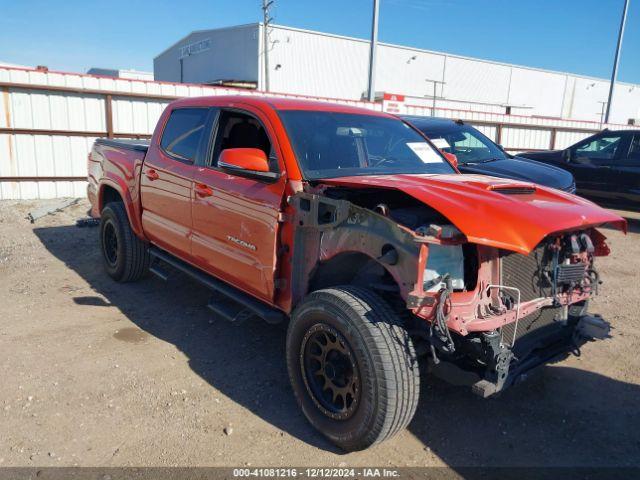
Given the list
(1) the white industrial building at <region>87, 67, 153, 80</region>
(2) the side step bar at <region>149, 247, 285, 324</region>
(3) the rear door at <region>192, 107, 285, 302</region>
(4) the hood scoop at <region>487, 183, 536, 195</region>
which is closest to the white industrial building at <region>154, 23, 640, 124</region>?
(1) the white industrial building at <region>87, 67, 153, 80</region>

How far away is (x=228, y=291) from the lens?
3.96 meters

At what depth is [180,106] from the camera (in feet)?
16.0

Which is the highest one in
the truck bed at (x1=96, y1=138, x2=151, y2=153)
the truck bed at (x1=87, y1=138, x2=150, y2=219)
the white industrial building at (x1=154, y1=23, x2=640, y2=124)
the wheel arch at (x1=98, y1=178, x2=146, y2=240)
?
the white industrial building at (x1=154, y1=23, x2=640, y2=124)

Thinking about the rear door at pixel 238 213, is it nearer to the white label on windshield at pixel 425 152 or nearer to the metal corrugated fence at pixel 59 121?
the white label on windshield at pixel 425 152

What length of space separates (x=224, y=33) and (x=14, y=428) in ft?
131

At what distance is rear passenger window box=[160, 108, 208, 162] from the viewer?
4.37m

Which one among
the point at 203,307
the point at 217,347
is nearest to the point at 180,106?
the point at 203,307

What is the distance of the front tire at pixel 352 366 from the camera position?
8.64ft

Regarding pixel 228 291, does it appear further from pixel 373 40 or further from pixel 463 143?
pixel 373 40

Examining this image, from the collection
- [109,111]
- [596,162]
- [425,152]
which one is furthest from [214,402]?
[596,162]

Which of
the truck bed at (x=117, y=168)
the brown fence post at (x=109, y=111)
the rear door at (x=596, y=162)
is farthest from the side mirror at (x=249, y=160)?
the rear door at (x=596, y=162)

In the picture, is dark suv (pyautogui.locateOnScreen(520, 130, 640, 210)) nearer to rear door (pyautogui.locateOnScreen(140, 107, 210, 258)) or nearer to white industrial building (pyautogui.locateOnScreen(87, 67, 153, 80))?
rear door (pyautogui.locateOnScreen(140, 107, 210, 258))

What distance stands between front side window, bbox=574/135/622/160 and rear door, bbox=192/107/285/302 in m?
8.47

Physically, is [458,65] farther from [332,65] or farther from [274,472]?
[274,472]
